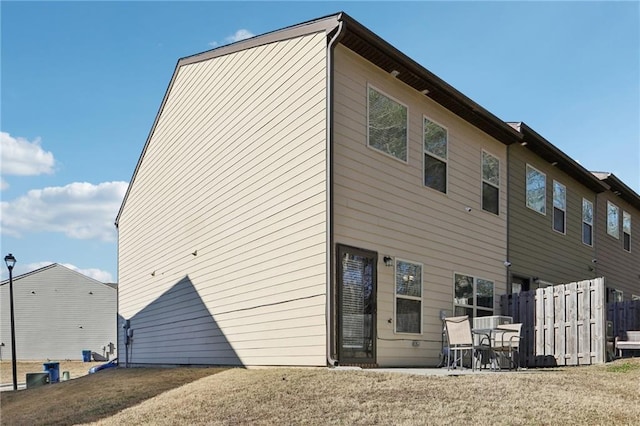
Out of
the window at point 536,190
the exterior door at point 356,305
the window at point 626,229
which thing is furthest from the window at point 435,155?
the window at point 626,229

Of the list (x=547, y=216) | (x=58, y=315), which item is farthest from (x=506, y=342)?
(x=58, y=315)

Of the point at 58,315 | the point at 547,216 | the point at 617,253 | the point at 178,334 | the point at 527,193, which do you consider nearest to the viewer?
the point at 178,334

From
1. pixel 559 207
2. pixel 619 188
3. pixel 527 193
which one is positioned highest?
pixel 619 188

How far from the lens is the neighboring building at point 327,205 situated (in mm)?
9141

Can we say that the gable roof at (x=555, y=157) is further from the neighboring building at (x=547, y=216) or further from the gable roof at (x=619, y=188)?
the gable roof at (x=619, y=188)

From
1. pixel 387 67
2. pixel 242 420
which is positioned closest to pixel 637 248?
pixel 387 67

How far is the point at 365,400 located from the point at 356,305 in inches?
113

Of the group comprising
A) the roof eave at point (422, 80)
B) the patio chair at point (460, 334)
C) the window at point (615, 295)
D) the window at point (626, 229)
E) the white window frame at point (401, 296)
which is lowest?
the window at point (615, 295)

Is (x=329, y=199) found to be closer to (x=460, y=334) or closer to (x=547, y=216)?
(x=460, y=334)

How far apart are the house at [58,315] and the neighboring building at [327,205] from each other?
26.8 m

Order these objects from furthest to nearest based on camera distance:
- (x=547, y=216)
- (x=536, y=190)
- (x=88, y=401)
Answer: (x=547, y=216) < (x=536, y=190) < (x=88, y=401)

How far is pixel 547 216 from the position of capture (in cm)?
1520

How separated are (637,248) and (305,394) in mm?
18963

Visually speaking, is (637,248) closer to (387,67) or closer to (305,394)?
(387,67)
